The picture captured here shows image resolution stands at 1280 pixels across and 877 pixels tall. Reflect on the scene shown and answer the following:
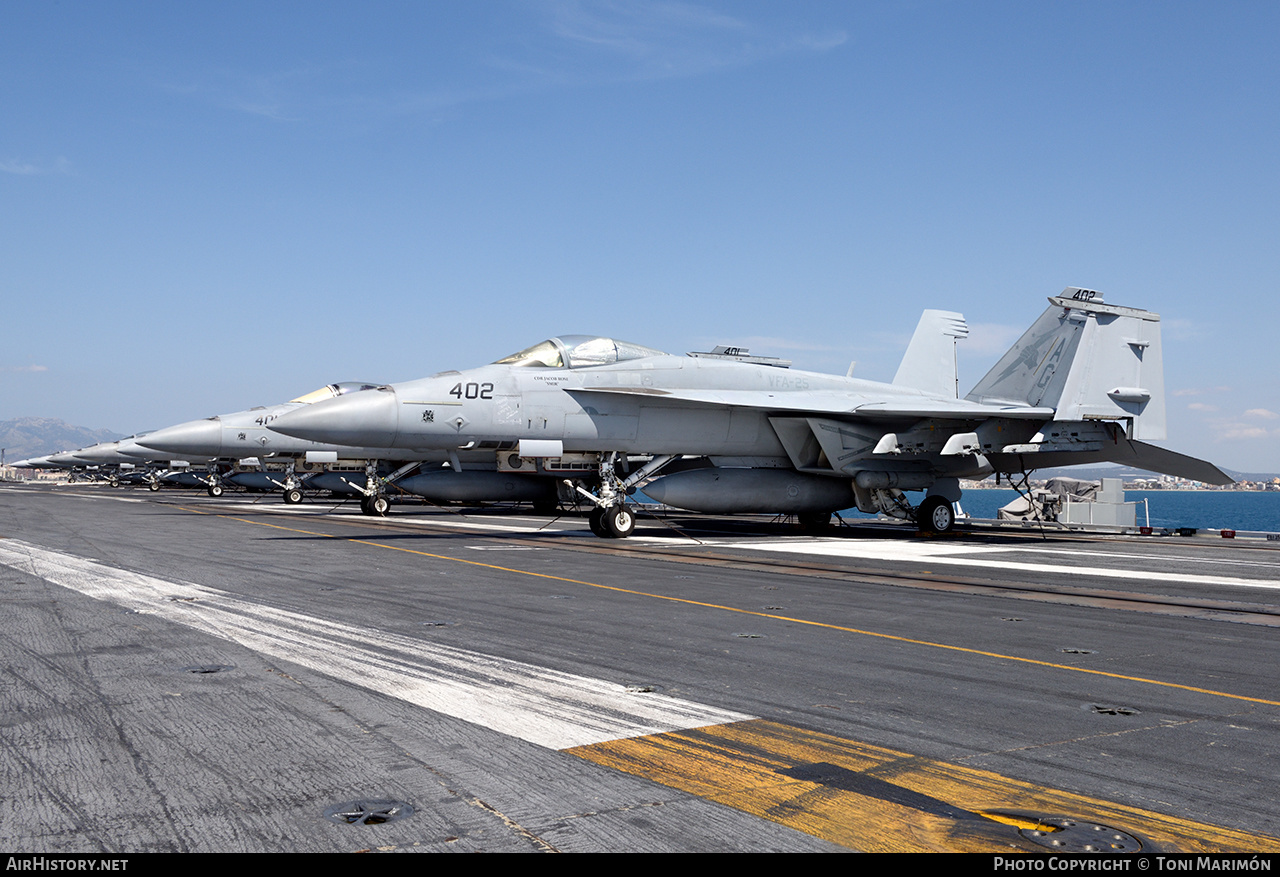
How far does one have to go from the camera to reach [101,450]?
60188 mm

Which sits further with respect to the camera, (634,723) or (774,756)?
(634,723)

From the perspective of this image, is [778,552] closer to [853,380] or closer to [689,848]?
[853,380]

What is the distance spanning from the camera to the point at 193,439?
28.5 metres

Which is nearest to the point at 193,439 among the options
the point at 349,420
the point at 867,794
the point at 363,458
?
the point at 363,458

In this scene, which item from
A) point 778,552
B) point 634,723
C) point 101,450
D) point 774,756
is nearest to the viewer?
point 774,756

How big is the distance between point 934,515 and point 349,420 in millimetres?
13693

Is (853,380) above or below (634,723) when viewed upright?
above

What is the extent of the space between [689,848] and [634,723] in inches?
62.5

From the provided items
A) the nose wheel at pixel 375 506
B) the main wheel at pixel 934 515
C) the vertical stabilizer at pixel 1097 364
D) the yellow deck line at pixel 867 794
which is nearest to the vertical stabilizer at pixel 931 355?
the vertical stabilizer at pixel 1097 364

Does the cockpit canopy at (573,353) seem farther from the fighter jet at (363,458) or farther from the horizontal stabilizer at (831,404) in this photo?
the fighter jet at (363,458)

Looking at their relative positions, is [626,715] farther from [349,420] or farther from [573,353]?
[573,353]

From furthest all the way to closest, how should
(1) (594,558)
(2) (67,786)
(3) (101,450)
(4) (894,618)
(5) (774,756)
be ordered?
(3) (101,450) < (1) (594,558) < (4) (894,618) < (5) (774,756) < (2) (67,786)
